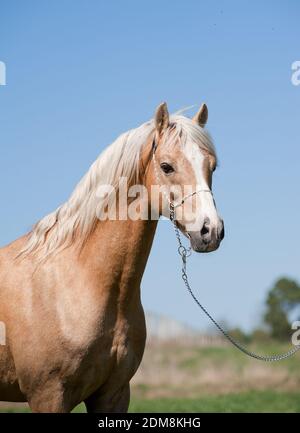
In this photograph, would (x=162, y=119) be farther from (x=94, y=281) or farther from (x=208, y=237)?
(x=94, y=281)

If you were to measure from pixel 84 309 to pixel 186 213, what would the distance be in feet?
3.68

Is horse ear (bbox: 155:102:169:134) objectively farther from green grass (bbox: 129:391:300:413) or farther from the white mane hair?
green grass (bbox: 129:391:300:413)

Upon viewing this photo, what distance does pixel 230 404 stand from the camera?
641 inches

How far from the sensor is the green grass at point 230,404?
14945 millimetres

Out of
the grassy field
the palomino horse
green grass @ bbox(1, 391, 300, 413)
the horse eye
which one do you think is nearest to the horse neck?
the palomino horse

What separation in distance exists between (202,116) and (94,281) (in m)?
1.76

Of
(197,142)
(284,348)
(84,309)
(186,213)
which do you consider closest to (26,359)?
(84,309)

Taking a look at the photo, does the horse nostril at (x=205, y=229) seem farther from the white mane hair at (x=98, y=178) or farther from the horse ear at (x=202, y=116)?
the horse ear at (x=202, y=116)

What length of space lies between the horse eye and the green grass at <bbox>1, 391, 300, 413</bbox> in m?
10.3

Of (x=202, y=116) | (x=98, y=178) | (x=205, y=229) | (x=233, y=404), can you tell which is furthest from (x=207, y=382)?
(x=205, y=229)

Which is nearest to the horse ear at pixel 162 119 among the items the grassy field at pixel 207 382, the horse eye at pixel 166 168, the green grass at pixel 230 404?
the horse eye at pixel 166 168

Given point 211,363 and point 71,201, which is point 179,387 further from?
point 71,201

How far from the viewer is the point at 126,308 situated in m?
5.32

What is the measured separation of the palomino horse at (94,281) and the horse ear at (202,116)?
0.02m
